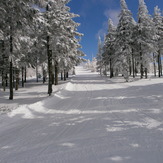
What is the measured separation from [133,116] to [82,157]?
3.50 metres

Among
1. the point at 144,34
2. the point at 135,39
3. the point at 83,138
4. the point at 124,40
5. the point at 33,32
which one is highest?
the point at 144,34

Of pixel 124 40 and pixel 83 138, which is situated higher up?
pixel 124 40

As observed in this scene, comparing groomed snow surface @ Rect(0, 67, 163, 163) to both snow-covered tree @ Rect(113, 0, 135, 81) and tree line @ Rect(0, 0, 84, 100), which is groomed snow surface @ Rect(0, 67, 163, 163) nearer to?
tree line @ Rect(0, 0, 84, 100)

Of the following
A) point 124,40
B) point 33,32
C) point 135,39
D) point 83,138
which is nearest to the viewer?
point 83,138

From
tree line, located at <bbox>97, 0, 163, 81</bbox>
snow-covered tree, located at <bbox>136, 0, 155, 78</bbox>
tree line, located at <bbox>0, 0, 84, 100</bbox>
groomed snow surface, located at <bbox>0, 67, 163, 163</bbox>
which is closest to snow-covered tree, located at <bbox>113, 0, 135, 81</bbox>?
tree line, located at <bbox>97, 0, 163, 81</bbox>

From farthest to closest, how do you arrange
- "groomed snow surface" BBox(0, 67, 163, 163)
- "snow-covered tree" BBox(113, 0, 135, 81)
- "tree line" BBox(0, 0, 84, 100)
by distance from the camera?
1. "snow-covered tree" BBox(113, 0, 135, 81)
2. "tree line" BBox(0, 0, 84, 100)
3. "groomed snow surface" BBox(0, 67, 163, 163)

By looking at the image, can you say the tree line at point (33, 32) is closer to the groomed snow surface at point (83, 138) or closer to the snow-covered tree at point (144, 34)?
the groomed snow surface at point (83, 138)

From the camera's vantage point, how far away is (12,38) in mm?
11320

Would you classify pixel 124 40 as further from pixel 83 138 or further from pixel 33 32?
pixel 83 138

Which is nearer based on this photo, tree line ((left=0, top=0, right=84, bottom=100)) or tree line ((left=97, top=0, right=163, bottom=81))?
tree line ((left=0, top=0, right=84, bottom=100))

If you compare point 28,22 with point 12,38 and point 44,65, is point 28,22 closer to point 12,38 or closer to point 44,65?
point 12,38

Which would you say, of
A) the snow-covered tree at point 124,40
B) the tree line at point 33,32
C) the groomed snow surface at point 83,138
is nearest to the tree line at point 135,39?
the snow-covered tree at point 124,40

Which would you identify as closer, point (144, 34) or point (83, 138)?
point (83, 138)

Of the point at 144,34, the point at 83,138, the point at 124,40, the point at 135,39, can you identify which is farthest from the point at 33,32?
the point at 144,34
